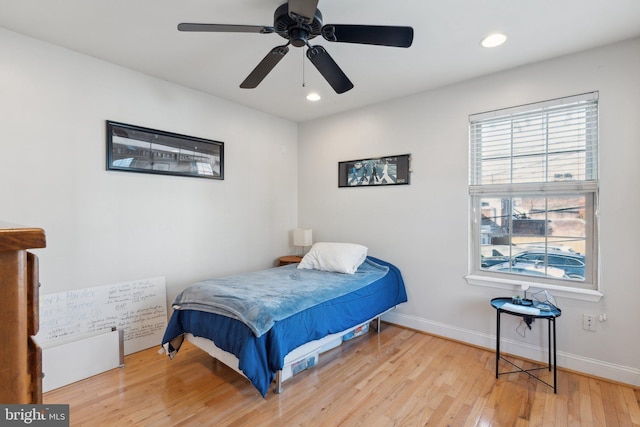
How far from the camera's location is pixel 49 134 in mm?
2430

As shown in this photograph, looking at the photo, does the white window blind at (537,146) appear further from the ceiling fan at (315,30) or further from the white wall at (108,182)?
the white wall at (108,182)

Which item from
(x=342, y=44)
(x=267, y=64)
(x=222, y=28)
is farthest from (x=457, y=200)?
(x=222, y=28)

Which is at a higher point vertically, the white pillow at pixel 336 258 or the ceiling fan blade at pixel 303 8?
the ceiling fan blade at pixel 303 8

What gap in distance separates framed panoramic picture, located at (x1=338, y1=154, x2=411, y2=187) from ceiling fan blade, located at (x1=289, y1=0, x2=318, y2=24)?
87.6 inches

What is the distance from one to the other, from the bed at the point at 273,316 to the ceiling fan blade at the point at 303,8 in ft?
5.77

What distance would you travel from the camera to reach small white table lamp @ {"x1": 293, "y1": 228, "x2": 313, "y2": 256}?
413 cm

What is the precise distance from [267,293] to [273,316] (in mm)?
384

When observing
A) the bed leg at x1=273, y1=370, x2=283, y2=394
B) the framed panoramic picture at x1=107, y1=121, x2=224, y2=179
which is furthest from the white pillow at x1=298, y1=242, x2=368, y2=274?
the framed panoramic picture at x1=107, y1=121, x2=224, y2=179

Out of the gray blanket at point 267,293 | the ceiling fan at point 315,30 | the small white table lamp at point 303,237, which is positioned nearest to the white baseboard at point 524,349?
the gray blanket at point 267,293

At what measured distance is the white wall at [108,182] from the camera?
2328 mm

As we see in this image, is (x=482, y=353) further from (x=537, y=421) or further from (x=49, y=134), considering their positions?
(x=49, y=134)

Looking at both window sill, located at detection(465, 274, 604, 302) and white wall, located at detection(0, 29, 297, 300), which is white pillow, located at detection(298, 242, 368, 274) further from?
window sill, located at detection(465, 274, 604, 302)

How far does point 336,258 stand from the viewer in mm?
3354

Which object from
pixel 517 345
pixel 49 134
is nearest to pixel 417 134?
pixel 517 345
